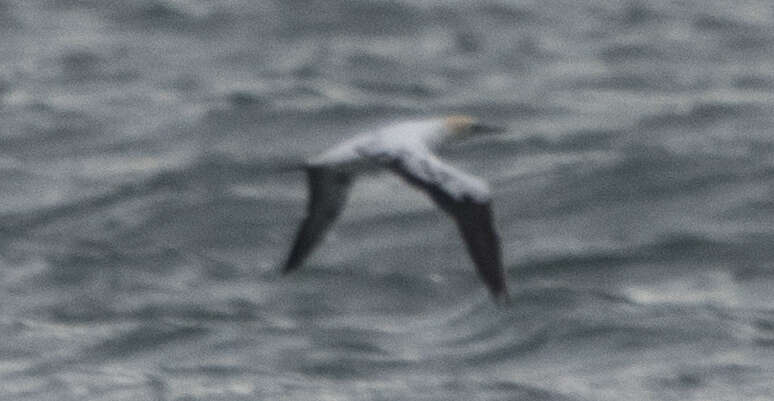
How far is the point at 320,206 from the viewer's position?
12.1 metres

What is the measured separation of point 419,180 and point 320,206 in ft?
4.68

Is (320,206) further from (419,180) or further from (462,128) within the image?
(419,180)

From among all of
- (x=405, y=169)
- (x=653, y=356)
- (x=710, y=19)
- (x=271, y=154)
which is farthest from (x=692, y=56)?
(x=405, y=169)

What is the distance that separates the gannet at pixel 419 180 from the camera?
34.8 ft

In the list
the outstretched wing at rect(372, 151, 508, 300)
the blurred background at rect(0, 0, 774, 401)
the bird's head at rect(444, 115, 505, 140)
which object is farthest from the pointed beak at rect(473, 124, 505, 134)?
the blurred background at rect(0, 0, 774, 401)

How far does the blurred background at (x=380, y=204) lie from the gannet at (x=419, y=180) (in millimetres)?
2368

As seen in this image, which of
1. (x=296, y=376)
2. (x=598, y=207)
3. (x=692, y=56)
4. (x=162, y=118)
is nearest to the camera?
(x=296, y=376)

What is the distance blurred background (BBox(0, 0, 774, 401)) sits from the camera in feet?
49.0

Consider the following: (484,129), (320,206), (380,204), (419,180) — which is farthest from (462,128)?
(380,204)

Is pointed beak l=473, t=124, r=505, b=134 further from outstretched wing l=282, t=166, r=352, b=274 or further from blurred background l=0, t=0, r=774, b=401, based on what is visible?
blurred background l=0, t=0, r=774, b=401

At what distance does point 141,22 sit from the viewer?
2212 cm

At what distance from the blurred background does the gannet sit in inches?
93.2

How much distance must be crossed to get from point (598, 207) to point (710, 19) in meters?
5.23

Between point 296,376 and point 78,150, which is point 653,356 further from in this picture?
point 78,150
